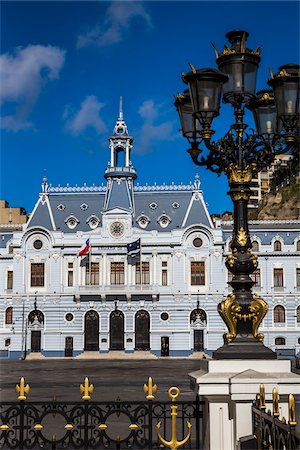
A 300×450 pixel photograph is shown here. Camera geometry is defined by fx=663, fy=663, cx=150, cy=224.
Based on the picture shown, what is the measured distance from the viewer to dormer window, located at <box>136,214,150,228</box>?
187ft

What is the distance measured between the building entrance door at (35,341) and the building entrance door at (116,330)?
6031 millimetres

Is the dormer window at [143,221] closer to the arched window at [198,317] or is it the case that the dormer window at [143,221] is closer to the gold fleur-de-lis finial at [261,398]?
the arched window at [198,317]

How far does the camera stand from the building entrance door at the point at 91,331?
Result: 54375 millimetres

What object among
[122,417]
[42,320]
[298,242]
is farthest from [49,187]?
[122,417]

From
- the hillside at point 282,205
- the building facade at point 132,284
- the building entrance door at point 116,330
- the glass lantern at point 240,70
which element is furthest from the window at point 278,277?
the glass lantern at point 240,70

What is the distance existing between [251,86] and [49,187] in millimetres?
51702

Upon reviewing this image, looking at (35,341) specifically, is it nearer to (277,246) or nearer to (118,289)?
(118,289)

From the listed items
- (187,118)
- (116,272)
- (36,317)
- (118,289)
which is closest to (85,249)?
(116,272)

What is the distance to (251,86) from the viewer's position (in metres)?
9.17

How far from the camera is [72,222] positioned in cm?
5738

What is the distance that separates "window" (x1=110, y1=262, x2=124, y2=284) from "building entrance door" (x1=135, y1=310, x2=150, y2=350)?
3294mm

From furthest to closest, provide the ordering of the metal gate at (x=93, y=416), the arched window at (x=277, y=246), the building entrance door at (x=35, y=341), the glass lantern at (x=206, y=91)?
the arched window at (x=277, y=246), the building entrance door at (x=35, y=341), the glass lantern at (x=206, y=91), the metal gate at (x=93, y=416)

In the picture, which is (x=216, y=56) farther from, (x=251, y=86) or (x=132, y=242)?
(x=132, y=242)

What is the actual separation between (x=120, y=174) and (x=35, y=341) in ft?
53.3
